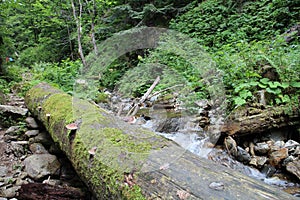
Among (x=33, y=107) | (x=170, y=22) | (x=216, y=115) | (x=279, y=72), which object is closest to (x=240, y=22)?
(x=170, y=22)

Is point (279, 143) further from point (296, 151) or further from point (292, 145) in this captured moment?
point (296, 151)

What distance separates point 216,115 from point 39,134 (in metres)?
3.68

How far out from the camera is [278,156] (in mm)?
3346

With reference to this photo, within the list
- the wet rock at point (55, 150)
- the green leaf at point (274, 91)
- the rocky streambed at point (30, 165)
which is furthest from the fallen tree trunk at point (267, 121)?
the wet rock at point (55, 150)

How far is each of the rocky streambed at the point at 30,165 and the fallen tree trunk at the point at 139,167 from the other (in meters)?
0.56

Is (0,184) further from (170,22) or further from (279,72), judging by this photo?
(170,22)

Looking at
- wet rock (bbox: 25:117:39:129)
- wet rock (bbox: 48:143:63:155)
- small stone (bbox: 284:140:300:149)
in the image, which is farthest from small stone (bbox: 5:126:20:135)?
small stone (bbox: 284:140:300:149)

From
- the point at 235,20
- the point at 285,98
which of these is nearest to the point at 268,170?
the point at 285,98

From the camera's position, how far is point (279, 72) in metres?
4.20

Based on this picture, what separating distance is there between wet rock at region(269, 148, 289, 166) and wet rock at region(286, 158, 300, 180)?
149 millimetres

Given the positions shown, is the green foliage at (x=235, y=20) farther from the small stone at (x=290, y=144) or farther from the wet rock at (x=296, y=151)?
the wet rock at (x=296, y=151)

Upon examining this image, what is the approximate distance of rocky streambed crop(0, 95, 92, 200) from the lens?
2562 mm

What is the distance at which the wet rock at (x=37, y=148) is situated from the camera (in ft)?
11.8

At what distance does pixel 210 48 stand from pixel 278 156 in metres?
6.49
